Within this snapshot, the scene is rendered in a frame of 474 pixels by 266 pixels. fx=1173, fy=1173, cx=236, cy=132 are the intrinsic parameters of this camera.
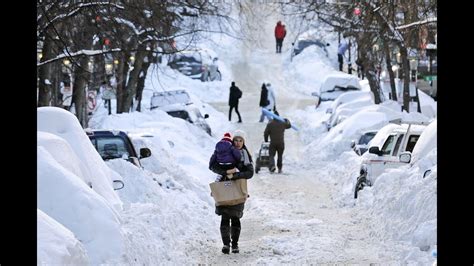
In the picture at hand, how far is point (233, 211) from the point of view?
50.2 feet

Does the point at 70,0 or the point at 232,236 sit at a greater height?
the point at 70,0

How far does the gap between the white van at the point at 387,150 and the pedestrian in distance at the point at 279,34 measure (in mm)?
44355

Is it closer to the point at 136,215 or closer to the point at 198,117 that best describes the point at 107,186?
the point at 136,215

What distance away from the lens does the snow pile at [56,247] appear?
31.0 ft

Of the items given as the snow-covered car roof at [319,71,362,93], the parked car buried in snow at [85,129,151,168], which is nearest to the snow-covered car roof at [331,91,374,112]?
the snow-covered car roof at [319,71,362,93]

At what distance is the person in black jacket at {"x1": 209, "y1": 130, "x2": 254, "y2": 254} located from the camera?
15125 millimetres

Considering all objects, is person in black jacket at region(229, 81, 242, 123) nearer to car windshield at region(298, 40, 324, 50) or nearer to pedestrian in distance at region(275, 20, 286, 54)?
pedestrian in distance at region(275, 20, 286, 54)

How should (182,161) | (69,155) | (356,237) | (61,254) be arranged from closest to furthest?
(61,254)
(69,155)
(356,237)
(182,161)

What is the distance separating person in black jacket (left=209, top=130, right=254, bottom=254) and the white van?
5368mm

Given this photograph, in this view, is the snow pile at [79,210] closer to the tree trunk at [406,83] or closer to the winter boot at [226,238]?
the winter boot at [226,238]

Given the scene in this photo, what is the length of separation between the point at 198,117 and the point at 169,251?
85.8ft

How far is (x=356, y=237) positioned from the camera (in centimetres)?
1655
